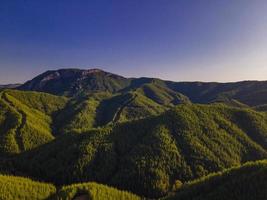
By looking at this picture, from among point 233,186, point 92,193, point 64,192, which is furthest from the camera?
point 64,192

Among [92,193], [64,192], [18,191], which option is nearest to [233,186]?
[92,193]

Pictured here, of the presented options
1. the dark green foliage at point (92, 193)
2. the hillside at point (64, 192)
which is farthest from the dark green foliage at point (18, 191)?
the dark green foliage at point (92, 193)

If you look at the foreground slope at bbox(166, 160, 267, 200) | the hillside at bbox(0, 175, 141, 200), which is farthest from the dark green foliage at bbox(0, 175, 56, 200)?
the foreground slope at bbox(166, 160, 267, 200)

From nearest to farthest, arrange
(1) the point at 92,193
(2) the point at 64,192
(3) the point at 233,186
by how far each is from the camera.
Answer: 1. (3) the point at 233,186
2. (1) the point at 92,193
3. (2) the point at 64,192

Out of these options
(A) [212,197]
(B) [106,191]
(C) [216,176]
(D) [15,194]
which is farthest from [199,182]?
(D) [15,194]

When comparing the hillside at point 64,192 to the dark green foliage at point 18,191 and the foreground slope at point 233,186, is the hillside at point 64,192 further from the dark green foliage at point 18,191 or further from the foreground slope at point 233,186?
the foreground slope at point 233,186

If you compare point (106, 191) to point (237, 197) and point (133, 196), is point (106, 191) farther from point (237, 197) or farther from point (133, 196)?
point (237, 197)

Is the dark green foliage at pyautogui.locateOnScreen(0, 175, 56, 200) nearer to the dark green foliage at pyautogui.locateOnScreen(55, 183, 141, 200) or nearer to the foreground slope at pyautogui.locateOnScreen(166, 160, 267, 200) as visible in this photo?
the dark green foliage at pyautogui.locateOnScreen(55, 183, 141, 200)

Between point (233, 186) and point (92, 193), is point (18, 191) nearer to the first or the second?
point (92, 193)
